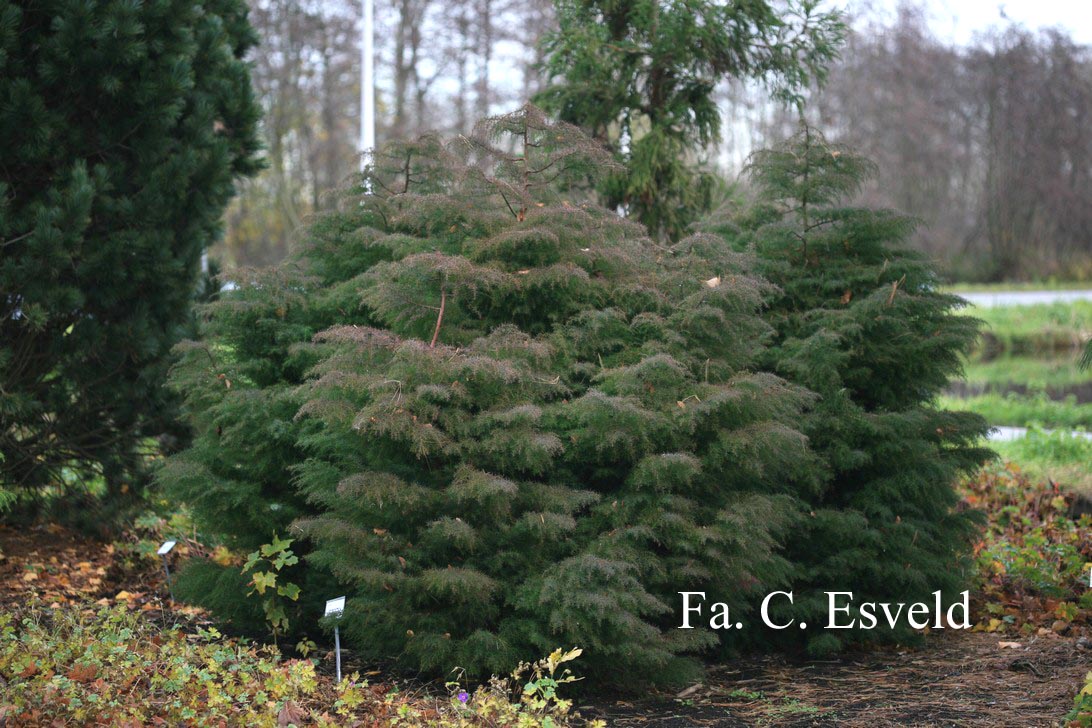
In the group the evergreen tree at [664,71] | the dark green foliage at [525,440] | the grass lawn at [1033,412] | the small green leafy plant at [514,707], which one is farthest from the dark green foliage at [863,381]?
the grass lawn at [1033,412]

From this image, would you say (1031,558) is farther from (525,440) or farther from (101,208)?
(101,208)

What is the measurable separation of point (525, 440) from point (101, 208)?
322 centimetres

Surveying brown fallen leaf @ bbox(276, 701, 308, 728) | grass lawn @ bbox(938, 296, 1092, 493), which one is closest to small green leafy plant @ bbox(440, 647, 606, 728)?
brown fallen leaf @ bbox(276, 701, 308, 728)

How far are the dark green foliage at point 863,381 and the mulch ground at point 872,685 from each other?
8.9 inches

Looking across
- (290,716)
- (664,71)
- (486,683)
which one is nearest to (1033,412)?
(664,71)

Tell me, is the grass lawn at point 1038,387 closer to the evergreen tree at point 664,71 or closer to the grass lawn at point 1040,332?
the grass lawn at point 1040,332

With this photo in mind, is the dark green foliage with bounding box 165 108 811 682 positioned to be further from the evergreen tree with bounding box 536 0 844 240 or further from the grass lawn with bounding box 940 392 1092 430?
the grass lawn with bounding box 940 392 1092 430

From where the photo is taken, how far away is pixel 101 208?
561 centimetres

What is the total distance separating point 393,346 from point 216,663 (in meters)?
1.33

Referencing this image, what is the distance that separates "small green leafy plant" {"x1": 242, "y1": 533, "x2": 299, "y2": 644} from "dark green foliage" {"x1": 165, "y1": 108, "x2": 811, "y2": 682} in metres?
0.14

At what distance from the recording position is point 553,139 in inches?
178

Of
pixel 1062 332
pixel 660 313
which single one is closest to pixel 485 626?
pixel 660 313

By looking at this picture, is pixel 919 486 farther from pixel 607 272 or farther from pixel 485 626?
pixel 485 626

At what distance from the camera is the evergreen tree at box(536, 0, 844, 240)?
6676mm
